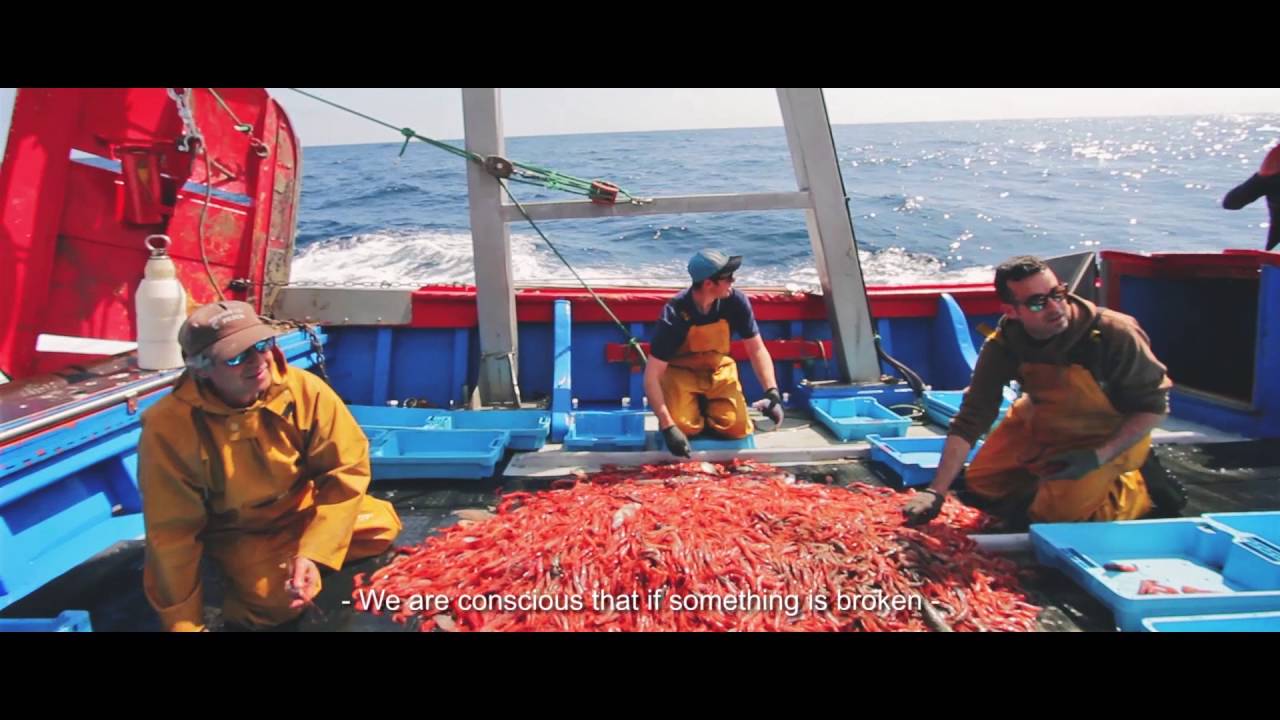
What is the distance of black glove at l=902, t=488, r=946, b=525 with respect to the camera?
3.46 m

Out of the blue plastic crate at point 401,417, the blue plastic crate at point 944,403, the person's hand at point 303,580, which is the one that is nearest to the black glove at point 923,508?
the blue plastic crate at point 944,403

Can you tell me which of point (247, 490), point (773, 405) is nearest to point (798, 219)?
point (773, 405)

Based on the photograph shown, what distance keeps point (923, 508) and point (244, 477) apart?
3.09m

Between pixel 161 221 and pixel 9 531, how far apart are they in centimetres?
234

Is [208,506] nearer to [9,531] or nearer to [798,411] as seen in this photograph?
[9,531]

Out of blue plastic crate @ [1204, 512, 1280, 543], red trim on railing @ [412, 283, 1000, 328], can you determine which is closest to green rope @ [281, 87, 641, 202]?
red trim on railing @ [412, 283, 1000, 328]

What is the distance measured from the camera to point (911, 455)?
4.34 metres

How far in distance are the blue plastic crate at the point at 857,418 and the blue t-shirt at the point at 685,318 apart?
3.03 feet

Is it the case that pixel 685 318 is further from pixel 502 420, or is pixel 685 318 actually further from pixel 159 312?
pixel 159 312

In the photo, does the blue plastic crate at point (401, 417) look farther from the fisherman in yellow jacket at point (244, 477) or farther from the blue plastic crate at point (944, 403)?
the blue plastic crate at point (944, 403)

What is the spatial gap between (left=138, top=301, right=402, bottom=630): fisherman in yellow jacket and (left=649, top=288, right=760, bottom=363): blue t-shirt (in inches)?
85.8

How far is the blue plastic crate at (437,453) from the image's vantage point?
14.1 feet

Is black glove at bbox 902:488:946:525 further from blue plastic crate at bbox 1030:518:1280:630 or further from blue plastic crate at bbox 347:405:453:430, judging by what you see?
blue plastic crate at bbox 347:405:453:430

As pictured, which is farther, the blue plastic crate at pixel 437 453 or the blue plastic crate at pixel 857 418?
the blue plastic crate at pixel 857 418
